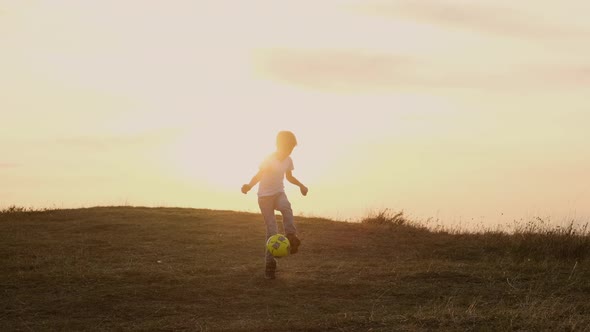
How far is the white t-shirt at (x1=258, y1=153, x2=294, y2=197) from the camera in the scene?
491 inches

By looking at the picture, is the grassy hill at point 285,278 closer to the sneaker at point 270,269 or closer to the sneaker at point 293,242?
the sneaker at point 270,269

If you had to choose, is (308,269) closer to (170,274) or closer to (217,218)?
(170,274)

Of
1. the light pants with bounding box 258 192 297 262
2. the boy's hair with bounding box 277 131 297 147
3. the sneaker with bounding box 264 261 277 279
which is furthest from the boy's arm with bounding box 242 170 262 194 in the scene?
the sneaker with bounding box 264 261 277 279

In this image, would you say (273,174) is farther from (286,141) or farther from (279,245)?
(279,245)

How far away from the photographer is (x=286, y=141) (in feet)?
41.1

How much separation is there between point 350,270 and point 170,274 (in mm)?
3542

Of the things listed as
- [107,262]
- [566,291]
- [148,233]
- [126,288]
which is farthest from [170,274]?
[566,291]

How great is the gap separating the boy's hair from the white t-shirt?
0.25 metres

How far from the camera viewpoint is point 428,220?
2170cm

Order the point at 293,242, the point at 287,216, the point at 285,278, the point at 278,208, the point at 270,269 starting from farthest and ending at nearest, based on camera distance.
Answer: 1. the point at 285,278
2. the point at 270,269
3. the point at 278,208
4. the point at 287,216
5. the point at 293,242

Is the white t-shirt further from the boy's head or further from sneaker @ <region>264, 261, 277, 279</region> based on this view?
sneaker @ <region>264, 261, 277, 279</region>

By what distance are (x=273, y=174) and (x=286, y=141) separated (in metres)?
0.61

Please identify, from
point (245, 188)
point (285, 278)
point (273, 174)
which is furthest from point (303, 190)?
point (285, 278)

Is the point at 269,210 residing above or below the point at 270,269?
above
